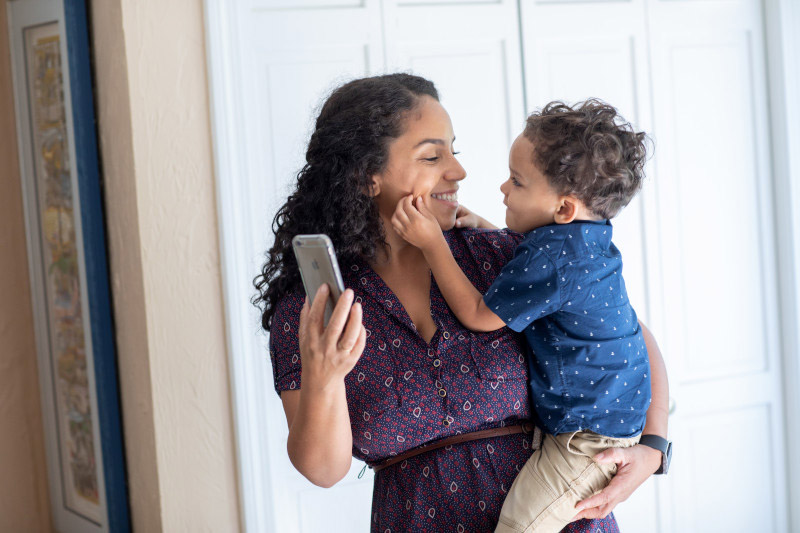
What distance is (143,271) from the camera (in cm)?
229

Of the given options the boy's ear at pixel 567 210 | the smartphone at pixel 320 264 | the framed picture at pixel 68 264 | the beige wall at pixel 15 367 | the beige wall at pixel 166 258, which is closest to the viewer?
the smartphone at pixel 320 264

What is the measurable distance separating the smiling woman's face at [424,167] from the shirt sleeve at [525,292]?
19 cm

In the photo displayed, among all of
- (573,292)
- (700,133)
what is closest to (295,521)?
(573,292)

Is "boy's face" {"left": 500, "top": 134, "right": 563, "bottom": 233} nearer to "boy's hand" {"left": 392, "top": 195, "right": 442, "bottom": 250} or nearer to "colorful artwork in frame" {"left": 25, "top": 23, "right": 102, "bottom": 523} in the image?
"boy's hand" {"left": 392, "top": 195, "right": 442, "bottom": 250}

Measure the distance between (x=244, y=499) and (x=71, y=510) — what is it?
2.71ft

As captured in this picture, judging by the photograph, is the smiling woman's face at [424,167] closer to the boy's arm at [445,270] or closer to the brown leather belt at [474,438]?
the boy's arm at [445,270]

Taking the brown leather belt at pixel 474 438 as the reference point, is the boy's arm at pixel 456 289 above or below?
above

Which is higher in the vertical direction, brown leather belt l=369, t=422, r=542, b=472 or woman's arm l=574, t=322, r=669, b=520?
brown leather belt l=369, t=422, r=542, b=472

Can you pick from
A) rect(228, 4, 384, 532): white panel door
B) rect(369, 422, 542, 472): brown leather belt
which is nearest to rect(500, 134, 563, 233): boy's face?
rect(369, 422, 542, 472): brown leather belt

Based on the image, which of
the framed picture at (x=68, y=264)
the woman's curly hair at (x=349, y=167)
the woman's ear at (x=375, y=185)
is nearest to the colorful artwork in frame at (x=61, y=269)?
the framed picture at (x=68, y=264)

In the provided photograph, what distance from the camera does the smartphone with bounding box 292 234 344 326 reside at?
1071 mm

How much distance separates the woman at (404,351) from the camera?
4.49ft

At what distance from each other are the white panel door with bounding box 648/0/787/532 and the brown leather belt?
160 centimetres

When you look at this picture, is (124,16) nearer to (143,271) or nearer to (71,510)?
(143,271)
